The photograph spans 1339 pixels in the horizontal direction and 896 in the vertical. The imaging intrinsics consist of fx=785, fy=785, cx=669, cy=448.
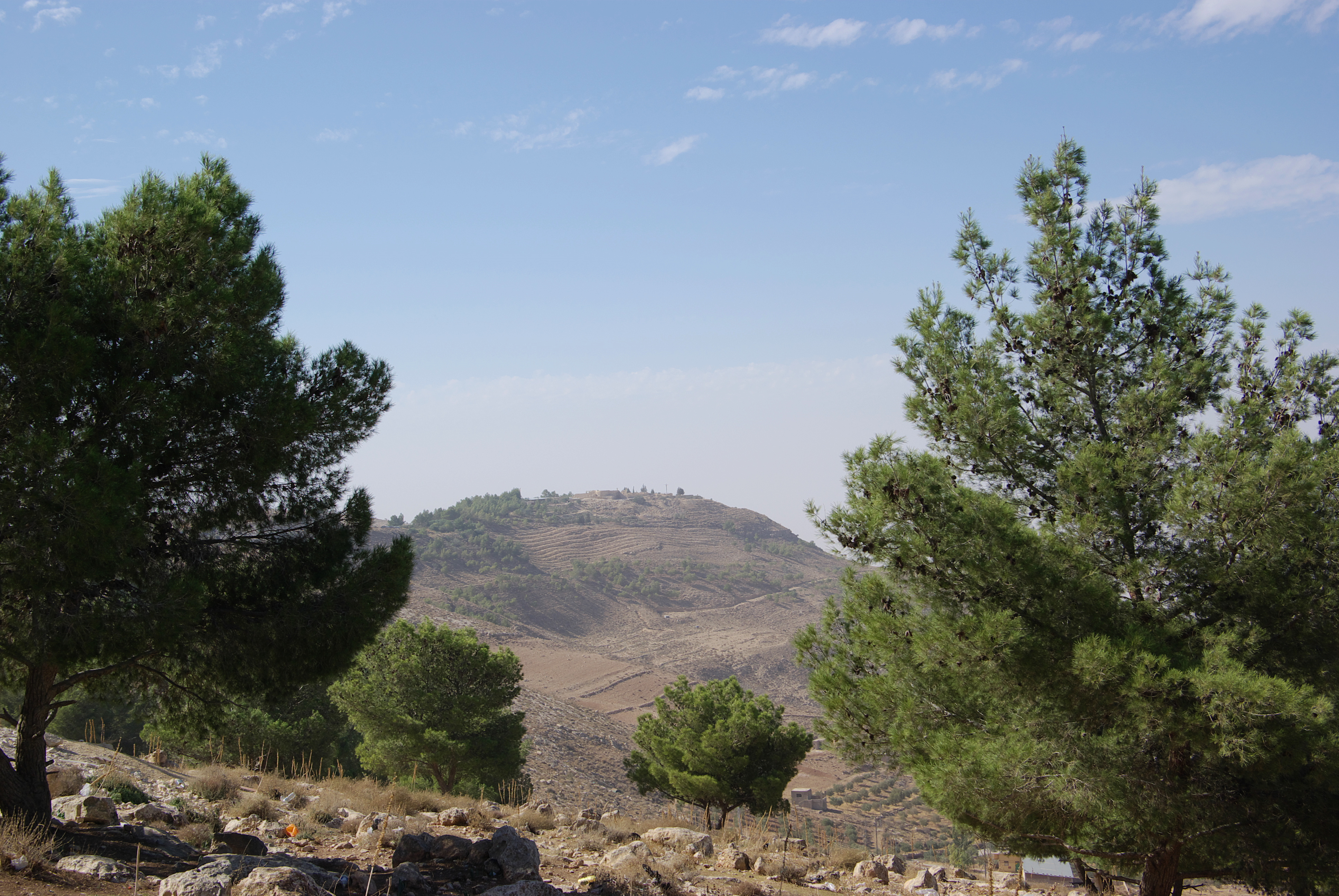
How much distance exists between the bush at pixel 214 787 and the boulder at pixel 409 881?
5.52m

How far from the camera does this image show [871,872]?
12.0 m

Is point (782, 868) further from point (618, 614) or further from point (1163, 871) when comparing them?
point (618, 614)

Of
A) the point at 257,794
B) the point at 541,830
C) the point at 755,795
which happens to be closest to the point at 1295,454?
the point at 541,830

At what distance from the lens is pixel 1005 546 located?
7.42m

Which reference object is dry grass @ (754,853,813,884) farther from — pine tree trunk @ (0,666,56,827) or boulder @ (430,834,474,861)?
pine tree trunk @ (0,666,56,827)

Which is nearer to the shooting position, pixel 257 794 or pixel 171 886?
pixel 171 886

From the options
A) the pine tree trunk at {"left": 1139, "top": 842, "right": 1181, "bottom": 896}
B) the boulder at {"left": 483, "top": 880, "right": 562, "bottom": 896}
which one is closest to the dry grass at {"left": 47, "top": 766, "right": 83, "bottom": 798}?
the boulder at {"left": 483, "top": 880, "right": 562, "bottom": 896}

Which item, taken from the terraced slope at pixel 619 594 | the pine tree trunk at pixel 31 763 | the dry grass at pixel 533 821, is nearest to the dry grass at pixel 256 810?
the pine tree trunk at pixel 31 763

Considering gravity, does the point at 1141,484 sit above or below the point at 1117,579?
above

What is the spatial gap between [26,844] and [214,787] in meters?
5.37

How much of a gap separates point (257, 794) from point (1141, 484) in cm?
1235

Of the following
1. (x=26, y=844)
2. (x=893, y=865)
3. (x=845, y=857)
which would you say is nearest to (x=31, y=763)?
(x=26, y=844)

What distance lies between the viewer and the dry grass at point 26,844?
6383mm

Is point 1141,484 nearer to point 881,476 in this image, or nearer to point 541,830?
point 881,476
